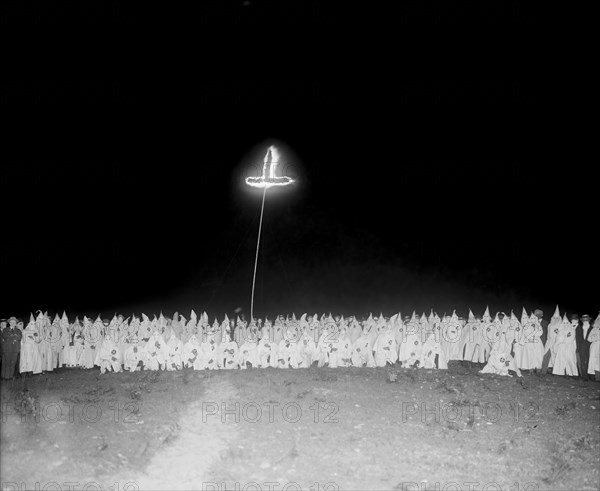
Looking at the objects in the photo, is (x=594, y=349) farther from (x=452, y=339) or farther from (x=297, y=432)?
(x=297, y=432)

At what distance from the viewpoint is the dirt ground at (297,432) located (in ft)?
25.4

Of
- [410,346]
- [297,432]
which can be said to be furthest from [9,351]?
[410,346]

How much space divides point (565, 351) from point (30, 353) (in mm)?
13452

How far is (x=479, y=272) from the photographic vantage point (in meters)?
31.4

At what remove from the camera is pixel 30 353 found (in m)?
13.3

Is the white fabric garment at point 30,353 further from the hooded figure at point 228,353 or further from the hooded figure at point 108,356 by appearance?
the hooded figure at point 228,353

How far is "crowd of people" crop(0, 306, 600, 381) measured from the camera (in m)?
13.3

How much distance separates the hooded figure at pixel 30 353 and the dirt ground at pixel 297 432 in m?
0.68

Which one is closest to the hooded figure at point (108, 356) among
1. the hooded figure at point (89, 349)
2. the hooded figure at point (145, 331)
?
the hooded figure at point (89, 349)

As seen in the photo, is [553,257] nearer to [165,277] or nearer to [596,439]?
[596,439]

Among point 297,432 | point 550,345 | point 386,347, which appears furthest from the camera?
point 386,347

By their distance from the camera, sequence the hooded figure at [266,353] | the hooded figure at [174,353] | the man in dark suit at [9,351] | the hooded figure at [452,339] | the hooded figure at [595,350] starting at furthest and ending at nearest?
the hooded figure at [452,339] → the hooded figure at [266,353] → the hooded figure at [174,353] → the hooded figure at [595,350] → the man in dark suit at [9,351]

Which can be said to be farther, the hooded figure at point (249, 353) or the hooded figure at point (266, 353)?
the hooded figure at point (266, 353)

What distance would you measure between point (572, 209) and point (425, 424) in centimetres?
2377
